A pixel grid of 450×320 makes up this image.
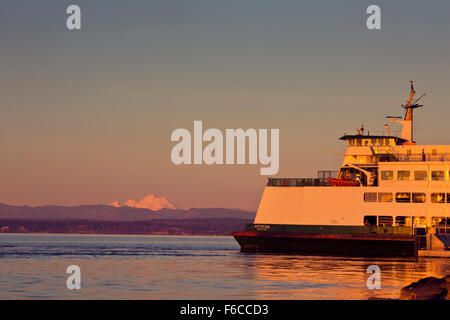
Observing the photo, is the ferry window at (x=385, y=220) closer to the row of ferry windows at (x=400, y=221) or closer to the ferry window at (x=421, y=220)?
the row of ferry windows at (x=400, y=221)

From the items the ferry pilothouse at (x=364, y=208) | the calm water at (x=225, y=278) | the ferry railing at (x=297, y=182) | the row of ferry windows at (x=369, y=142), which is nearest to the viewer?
the calm water at (x=225, y=278)

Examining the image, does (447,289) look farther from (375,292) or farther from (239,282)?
(239,282)

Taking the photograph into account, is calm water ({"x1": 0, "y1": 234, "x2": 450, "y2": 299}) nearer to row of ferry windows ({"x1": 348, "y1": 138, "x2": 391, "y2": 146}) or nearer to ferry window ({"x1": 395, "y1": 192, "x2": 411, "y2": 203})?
ferry window ({"x1": 395, "y1": 192, "x2": 411, "y2": 203})

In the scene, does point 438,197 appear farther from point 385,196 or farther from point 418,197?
point 385,196

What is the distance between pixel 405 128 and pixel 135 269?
90.2 ft

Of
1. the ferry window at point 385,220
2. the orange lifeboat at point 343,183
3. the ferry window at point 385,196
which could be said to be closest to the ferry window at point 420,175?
the ferry window at point 385,196

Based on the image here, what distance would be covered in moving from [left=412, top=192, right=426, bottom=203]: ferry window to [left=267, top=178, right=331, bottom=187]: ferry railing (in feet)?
20.4

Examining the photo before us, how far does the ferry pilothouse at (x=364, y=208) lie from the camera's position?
52.8 m

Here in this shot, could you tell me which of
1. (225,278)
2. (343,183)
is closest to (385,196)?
(343,183)

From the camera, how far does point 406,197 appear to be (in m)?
54.3

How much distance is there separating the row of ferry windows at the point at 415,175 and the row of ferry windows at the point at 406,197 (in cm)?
112

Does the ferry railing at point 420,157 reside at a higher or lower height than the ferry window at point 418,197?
higher

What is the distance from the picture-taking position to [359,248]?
2078 inches

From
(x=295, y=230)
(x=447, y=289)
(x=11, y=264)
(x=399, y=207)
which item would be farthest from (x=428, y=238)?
(x=11, y=264)
